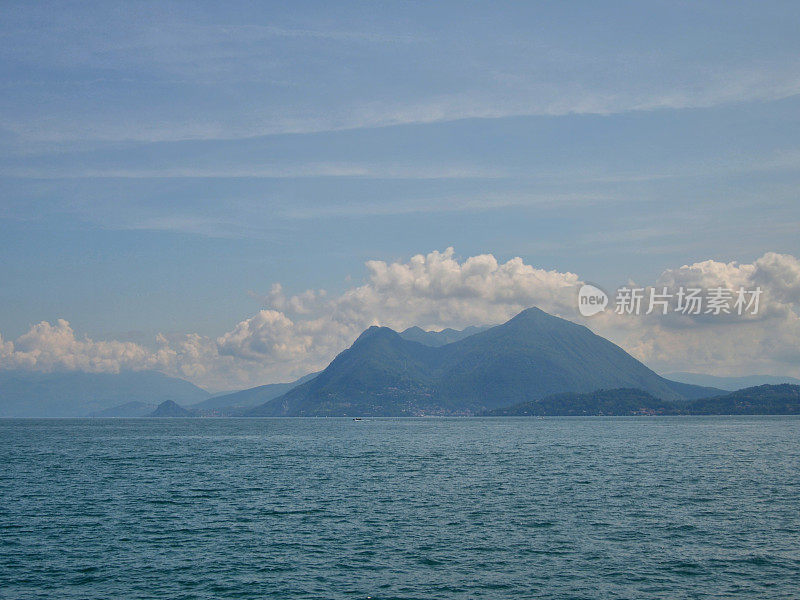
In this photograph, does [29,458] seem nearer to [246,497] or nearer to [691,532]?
[246,497]

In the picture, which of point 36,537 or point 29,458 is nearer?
point 36,537

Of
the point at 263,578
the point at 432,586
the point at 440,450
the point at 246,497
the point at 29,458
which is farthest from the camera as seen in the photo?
the point at 440,450

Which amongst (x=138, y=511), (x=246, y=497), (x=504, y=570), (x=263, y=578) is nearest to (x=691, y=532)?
(x=504, y=570)

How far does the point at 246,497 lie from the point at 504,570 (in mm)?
46299

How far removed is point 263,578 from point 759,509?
54293 mm

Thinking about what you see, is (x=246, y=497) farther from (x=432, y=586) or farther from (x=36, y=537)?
(x=432, y=586)

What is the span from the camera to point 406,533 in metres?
61.8

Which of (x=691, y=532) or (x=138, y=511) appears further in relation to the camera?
(x=138, y=511)

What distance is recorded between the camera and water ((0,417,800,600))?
45.9m

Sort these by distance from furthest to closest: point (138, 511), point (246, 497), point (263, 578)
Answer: point (246, 497) < point (138, 511) < point (263, 578)

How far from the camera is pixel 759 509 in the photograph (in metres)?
72.6

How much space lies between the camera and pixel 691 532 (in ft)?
200

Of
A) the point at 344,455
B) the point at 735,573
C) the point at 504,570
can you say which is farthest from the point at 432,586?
the point at 344,455

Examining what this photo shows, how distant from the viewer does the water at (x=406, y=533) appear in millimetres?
45906
